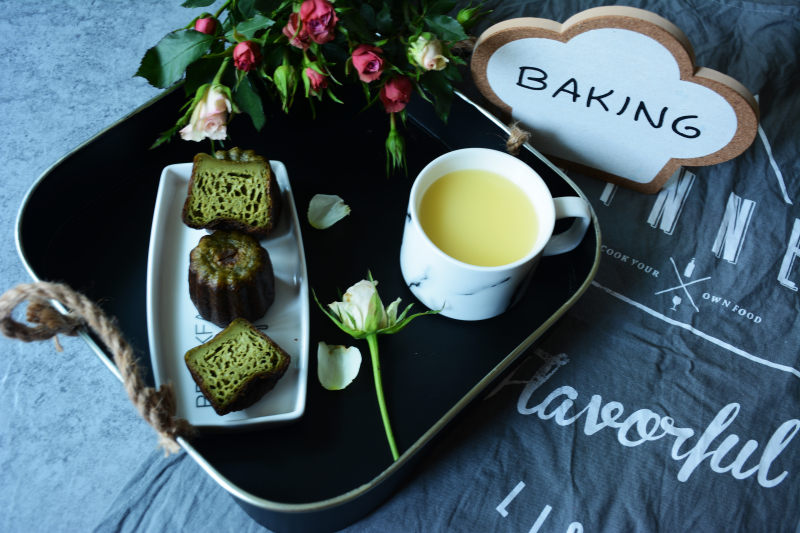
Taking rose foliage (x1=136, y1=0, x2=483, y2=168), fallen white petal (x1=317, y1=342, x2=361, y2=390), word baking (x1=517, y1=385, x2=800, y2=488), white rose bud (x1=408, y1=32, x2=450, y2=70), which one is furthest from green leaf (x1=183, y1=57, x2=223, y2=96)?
word baking (x1=517, y1=385, x2=800, y2=488)

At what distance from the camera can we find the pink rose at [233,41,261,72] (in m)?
0.62

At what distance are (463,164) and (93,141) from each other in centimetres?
42

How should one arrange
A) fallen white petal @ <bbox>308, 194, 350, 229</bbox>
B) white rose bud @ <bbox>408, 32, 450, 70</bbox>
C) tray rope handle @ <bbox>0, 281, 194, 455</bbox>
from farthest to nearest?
fallen white petal @ <bbox>308, 194, 350, 229</bbox> → white rose bud @ <bbox>408, 32, 450, 70</bbox> → tray rope handle @ <bbox>0, 281, 194, 455</bbox>

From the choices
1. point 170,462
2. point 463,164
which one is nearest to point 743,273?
point 463,164

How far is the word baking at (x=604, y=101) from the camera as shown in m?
0.72

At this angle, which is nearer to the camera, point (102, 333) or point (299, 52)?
point (102, 333)

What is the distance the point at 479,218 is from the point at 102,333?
0.38 m

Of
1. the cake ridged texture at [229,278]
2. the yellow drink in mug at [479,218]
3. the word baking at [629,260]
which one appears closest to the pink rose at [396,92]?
the yellow drink in mug at [479,218]

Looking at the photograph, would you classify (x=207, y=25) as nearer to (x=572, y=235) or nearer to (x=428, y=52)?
(x=428, y=52)

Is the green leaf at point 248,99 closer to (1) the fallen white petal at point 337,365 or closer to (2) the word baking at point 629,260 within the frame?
(1) the fallen white petal at point 337,365

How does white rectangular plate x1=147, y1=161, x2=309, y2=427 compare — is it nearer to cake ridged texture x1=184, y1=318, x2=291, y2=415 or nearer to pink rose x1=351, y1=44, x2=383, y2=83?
cake ridged texture x1=184, y1=318, x2=291, y2=415

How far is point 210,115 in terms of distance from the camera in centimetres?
65

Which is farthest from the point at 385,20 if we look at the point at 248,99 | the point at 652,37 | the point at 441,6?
the point at 652,37

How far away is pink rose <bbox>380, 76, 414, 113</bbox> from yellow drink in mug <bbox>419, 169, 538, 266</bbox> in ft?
0.35
